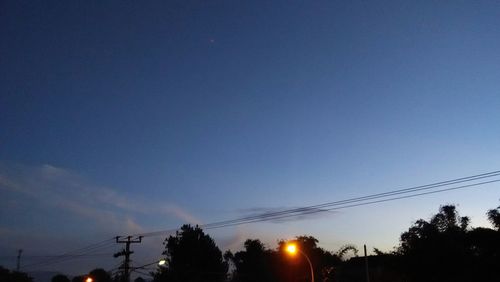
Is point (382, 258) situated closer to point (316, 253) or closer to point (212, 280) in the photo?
point (316, 253)

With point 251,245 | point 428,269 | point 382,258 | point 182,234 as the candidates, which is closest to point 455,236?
point 428,269

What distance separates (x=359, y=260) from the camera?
74500 millimetres

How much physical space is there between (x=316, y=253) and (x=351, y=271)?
5.42 m

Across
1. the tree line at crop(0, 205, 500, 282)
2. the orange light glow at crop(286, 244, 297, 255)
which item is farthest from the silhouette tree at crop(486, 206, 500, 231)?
the orange light glow at crop(286, 244, 297, 255)

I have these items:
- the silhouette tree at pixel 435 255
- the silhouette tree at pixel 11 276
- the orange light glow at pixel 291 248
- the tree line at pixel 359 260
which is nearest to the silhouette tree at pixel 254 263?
the tree line at pixel 359 260

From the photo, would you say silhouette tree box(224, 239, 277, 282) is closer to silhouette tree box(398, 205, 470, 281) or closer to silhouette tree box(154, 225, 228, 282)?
silhouette tree box(154, 225, 228, 282)

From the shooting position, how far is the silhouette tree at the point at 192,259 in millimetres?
88125

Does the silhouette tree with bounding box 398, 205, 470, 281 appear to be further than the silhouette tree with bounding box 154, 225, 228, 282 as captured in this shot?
No

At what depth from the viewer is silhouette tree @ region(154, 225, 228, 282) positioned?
88125 mm

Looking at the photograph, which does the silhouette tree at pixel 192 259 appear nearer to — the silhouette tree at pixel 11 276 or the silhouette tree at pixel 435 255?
the silhouette tree at pixel 11 276

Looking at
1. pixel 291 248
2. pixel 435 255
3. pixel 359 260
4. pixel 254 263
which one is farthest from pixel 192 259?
pixel 291 248

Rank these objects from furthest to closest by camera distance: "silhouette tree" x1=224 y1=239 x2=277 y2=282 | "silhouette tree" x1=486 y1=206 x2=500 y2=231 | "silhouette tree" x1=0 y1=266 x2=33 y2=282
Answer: "silhouette tree" x1=0 y1=266 x2=33 y2=282 → "silhouette tree" x1=224 y1=239 x2=277 y2=282 → "silhouette tree" x1=486 y1=206 x2=500 y2=231

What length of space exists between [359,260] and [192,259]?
29.7 meters

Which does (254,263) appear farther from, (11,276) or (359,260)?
(11,276)
